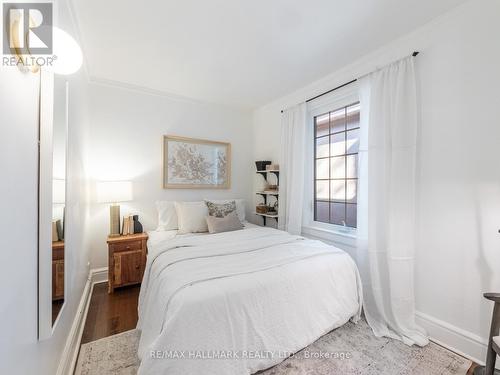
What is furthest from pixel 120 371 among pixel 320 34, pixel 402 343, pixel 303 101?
pixel 303 101

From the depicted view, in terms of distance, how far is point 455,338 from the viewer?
5.62 feet

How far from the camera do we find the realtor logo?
0.69m

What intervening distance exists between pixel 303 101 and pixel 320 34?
Answer: 3.46ft

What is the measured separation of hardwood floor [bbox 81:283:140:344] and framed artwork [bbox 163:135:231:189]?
1.46m

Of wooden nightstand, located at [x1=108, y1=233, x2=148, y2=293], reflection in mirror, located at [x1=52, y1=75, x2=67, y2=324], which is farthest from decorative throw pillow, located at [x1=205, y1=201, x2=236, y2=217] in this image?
reflection in mirror, located at [x1=52, y1=75, x2=67, y2=324]

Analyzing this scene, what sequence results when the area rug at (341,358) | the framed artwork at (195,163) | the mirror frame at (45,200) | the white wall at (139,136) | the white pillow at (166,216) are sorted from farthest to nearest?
1. the framed artwork at (195,163)
2. the white pillow at (166,216)
3. the white wall at (139,136)
4. the area rug at (341,358)
5. the mirror frame at (45,200)

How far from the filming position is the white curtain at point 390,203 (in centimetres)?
191

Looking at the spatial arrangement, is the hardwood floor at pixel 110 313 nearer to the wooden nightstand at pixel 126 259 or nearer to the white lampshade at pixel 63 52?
the wooden nightstand at pixel 126 259

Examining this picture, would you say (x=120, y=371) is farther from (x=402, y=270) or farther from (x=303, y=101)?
(x=303, y=101)

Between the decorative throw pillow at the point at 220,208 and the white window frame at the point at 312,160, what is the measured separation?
104cm

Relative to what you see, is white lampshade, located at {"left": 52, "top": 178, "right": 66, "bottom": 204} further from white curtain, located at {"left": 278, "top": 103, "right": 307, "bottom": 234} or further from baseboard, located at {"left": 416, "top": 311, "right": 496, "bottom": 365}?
baseboard, located at {"left": 416, "top": 311, "right": 496, "bottom": 365}

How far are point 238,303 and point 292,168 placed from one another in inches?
82.1

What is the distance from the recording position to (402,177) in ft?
6.40

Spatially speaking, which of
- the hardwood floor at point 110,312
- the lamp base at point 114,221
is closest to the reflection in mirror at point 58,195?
the hardwood floor at point 110,312
